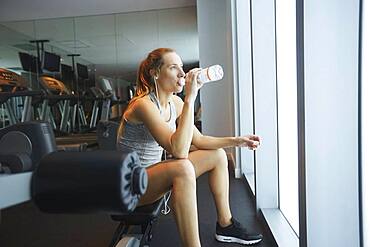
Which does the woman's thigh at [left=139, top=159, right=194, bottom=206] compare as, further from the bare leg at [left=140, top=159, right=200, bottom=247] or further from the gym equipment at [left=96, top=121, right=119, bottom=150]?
the gym equipment at [left=96, top=121, right=119, bottom=150]

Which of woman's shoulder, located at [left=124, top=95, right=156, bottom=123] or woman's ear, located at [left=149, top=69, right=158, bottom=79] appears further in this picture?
woman's ear, located at [left=149, top=69, right=158, bottom=79]

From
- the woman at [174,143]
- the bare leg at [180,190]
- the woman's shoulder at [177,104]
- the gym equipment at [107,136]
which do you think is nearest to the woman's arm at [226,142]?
the woman at [174,143]

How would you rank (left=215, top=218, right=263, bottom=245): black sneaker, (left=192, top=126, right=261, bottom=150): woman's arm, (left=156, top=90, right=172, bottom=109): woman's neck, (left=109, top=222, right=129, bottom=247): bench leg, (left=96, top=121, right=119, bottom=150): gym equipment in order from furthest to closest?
(left=96, top=121, right=119, bottom=150): gym equipment, (left=215, top=218, right=263, bottom=245): black sneaker, (left=192, top=126, right=261, bottom=150): woman's arm, (left=156, top=90, right=172, bottom=109): woman's neck, (left=109, top=222, right=129, bottom=247): bench leg

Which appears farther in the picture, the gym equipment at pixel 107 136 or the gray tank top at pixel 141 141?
the gym equipment at pixel 107 136

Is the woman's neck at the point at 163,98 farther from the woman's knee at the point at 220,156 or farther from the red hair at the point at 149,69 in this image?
the woman's knee at the point at 220,156

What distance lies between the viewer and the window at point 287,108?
1.76 metres

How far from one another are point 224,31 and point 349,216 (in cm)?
353

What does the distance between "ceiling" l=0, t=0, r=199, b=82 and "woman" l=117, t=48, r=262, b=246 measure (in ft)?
12.3

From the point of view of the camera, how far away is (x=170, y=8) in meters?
5.14

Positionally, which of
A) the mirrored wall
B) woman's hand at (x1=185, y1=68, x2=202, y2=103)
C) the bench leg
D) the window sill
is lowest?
the window sill

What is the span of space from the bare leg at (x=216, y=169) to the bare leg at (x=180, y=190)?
267 mm

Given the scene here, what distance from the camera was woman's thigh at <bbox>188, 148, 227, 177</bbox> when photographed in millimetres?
1548
